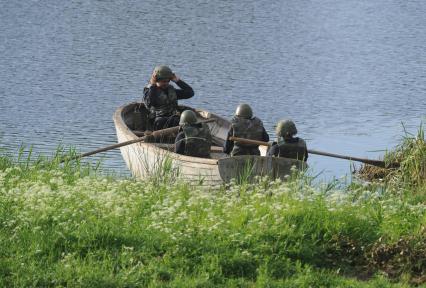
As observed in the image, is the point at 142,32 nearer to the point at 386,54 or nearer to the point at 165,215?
the point at 386,54

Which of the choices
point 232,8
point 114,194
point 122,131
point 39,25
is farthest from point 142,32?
point 114,194

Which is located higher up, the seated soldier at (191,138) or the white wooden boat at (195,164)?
the seated soldier at (191,138)

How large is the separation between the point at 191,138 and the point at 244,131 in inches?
37.0

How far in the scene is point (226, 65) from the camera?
36.2 metres

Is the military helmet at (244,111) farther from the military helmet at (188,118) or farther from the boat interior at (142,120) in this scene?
the boat interior at (142,120)

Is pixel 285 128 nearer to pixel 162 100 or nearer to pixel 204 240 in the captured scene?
pixel 162 100

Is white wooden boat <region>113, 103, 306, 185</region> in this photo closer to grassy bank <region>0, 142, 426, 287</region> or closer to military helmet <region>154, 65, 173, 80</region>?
military helmet <region>154, 65, 173, 80</region>

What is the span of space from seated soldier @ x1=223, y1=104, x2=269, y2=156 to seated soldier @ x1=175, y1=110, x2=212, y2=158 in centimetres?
43

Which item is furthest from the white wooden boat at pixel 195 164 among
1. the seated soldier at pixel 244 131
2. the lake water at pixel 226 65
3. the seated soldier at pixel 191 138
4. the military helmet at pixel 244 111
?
the lake water at pixel 226 65

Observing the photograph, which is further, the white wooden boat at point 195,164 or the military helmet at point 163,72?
the military helmet at point 163,72

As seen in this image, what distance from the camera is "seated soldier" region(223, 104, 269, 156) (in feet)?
62.1

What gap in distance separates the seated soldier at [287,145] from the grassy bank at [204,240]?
4822 millimetres

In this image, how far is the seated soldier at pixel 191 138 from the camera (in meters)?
18.9

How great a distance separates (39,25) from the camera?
42.0 metres
